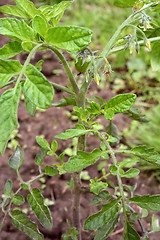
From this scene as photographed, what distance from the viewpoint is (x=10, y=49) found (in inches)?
27.5

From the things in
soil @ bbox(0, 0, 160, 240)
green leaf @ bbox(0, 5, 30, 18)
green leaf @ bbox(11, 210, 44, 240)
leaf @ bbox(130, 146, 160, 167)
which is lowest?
soil @ bbox(0, 0, 160, 240)

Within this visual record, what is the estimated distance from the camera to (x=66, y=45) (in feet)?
2.10

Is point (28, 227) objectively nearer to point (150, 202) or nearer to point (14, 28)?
point (150, 202)

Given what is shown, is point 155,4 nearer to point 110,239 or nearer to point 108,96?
point 110,239

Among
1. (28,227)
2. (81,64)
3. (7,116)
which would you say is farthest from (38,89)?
(28,227)

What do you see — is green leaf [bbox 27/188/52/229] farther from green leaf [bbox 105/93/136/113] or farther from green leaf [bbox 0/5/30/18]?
green leaf [bbox 0/5/30/18]

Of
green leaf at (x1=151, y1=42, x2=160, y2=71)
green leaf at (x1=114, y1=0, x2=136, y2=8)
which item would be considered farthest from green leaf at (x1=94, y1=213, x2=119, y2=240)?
green leaf at (x1=114, y1=0, x2=136, y2=8)

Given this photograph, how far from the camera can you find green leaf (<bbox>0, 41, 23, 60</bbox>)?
687 millimetres

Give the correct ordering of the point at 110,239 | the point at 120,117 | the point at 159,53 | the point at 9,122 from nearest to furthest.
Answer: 1. the point at 9,122
2. the point at 159,53
3. the point at 110,239
4. the point at 120,117

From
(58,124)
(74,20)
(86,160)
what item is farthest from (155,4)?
(74,20)

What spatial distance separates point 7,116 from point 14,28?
0.22m

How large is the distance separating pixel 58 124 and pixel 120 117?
1.83ft

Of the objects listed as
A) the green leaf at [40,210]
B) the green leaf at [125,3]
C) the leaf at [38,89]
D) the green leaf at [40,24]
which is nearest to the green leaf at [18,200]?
Result: the green leaf at [40,210]

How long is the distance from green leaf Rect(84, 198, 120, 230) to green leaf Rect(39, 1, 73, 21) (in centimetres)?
58
